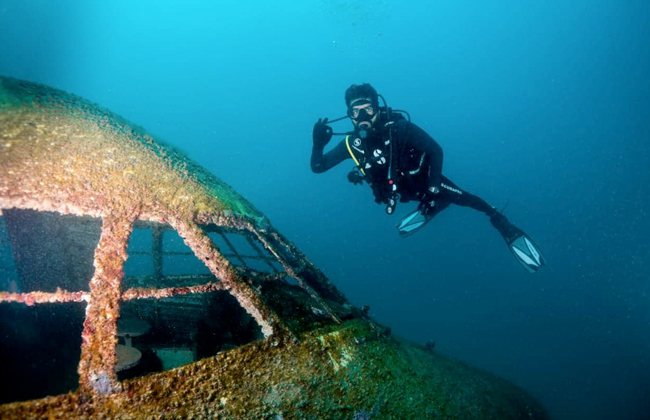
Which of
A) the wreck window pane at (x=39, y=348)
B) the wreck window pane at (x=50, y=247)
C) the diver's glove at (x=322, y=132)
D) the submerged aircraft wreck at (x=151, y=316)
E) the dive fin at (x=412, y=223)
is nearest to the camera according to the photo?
the submerged aircraft wreck at (x=151, y=316)

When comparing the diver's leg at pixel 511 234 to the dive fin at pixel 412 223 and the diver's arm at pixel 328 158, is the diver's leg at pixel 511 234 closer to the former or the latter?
the dive fin at pixel 412 223

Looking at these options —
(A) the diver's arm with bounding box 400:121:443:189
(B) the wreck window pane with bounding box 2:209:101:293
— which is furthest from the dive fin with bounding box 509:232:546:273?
(B) the wreck window pane with bounding box 2:209:101:293

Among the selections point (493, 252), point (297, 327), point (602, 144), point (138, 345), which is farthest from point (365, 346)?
point (602, 144)

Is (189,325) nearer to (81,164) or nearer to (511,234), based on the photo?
(81,164)

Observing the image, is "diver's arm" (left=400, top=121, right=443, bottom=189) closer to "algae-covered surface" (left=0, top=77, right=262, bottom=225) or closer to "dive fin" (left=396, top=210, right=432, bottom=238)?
"dive fin" (left=396, top=210, right=432, bottom=238)

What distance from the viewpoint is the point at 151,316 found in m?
4.57

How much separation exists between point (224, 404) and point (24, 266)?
3.67m

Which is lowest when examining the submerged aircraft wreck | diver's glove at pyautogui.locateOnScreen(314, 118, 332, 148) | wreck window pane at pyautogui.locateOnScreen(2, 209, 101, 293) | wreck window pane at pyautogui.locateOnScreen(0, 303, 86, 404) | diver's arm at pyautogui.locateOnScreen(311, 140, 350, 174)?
the submerged aircraft wreck

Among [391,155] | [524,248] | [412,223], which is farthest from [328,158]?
[524,248]

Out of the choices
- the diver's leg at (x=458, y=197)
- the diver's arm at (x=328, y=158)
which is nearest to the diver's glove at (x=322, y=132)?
the diver's arm at (x=328, y=158)

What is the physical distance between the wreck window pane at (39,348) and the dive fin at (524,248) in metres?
7.50

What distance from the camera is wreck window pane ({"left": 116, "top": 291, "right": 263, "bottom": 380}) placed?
4.11m

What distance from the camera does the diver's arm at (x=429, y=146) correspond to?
5.82 meters

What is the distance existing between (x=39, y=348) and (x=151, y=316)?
4.30ft
